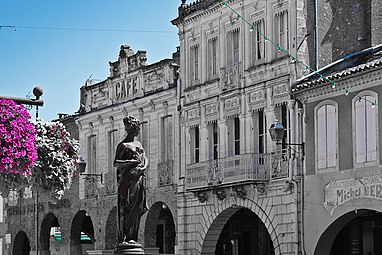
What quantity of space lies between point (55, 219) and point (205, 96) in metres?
14.4

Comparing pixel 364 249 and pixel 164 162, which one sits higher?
pixel 164 162

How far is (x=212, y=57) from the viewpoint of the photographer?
35.7 m

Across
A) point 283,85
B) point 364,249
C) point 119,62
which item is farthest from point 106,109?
point 364,249

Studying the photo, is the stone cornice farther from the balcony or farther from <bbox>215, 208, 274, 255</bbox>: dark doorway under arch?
<bbox>215, 208, 274, 255</bbox>: dark doorway under arch

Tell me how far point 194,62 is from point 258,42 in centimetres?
417

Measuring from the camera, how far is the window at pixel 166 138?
3797 centimetres

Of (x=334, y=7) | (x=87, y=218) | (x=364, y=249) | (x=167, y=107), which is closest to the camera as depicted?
(x=364, y=249)

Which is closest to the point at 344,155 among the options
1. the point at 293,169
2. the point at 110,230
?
the point at 293,169

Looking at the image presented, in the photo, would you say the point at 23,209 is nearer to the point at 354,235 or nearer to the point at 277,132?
the point at 354,235

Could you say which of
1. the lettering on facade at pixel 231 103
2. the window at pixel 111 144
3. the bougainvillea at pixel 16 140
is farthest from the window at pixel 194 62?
the bougainvillea at pixel 16 140

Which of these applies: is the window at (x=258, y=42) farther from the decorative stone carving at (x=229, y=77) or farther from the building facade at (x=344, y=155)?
the building facade at (x=344, y=155)

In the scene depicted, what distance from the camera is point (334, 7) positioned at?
3231 centimetres

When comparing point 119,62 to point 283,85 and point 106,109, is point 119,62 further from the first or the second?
point 283,85

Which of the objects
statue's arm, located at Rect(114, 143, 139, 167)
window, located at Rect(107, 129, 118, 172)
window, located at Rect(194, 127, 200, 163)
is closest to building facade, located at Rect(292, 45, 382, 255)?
window, located at Rect(194, 127, 200, 163)
